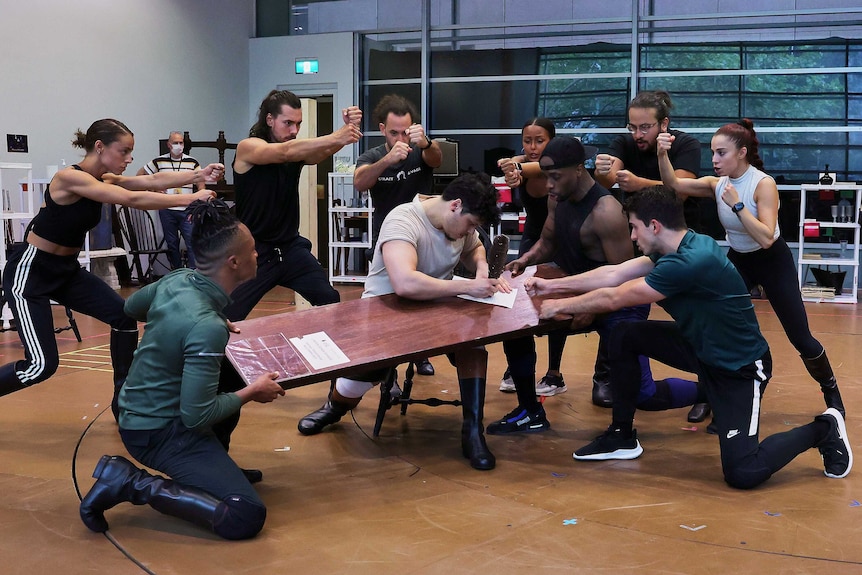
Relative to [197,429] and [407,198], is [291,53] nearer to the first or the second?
[407,198]

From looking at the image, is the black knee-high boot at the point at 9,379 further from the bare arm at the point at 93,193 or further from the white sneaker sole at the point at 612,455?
the white sneaker sole at the point at 612,455

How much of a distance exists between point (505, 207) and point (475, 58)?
277 cm

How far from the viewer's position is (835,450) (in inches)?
130

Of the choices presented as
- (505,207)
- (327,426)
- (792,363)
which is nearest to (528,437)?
(327,426)

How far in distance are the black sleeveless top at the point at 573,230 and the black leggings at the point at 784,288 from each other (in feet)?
2.27

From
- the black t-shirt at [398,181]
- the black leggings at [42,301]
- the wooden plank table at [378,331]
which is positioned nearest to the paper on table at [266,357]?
the wooden plank table at [378,331]

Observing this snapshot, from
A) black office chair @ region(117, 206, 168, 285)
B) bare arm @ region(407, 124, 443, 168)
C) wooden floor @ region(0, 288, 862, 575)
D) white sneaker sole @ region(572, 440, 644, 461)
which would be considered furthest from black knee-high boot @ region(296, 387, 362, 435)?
black office chair @ region(117, 206, 168, 285)

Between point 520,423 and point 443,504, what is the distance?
102 centimetres

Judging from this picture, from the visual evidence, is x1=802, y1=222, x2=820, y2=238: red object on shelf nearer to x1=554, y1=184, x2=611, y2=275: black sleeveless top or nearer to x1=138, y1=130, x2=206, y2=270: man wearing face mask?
x1=554, y1=184, x2=611, y2=275: black sleeveless top

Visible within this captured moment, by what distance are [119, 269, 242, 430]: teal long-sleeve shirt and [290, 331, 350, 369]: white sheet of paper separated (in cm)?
32

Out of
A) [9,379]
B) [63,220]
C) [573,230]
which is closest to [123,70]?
[63,220]

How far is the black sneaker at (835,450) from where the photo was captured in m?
3.29

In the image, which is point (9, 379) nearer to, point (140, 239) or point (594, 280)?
point (594, 280)

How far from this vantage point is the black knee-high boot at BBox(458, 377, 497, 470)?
3.47 meters
